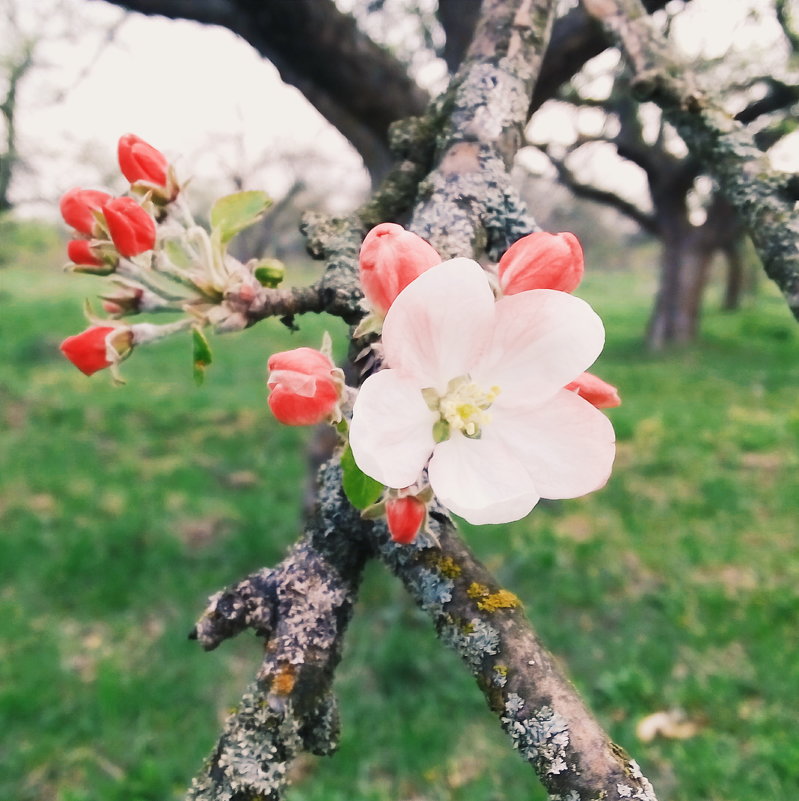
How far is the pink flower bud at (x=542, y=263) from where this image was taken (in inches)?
30.9

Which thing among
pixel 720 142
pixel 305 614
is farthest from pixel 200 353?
pixel 720 142

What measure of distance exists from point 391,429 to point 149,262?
1.54 ft

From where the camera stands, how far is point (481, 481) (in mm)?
741

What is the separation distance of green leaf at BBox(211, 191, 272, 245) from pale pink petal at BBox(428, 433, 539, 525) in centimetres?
50

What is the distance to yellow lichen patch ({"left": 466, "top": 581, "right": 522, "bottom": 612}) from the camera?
32.3 inches

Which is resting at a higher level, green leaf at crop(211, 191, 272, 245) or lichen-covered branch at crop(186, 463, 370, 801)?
green leaf at crop(211, 191, 272, 245)

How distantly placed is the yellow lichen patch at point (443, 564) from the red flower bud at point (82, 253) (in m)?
0.59

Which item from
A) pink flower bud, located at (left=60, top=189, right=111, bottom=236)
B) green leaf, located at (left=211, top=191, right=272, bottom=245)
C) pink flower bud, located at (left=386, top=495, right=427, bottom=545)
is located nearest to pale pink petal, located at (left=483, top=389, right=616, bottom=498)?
pink flower bud, located at (left=386, top=495, right=427, bottom=545)

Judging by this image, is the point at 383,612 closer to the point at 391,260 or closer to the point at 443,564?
the point at 443,564

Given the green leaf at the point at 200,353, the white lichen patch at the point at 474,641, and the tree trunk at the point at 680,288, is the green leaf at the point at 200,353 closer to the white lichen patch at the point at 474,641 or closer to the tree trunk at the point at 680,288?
the white lichen patch at the point at 474,641

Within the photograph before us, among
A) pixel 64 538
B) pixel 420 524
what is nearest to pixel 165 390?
pixel 64 538

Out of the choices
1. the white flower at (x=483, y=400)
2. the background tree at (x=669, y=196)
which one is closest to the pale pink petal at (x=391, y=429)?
the white flower at (x=483, y=400)

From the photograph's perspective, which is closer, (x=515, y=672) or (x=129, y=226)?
(x=515, y=672)

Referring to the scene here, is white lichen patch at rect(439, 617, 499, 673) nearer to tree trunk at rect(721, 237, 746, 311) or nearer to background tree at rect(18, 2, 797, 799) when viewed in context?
background tree at rect(18, 2, 797, 799)
